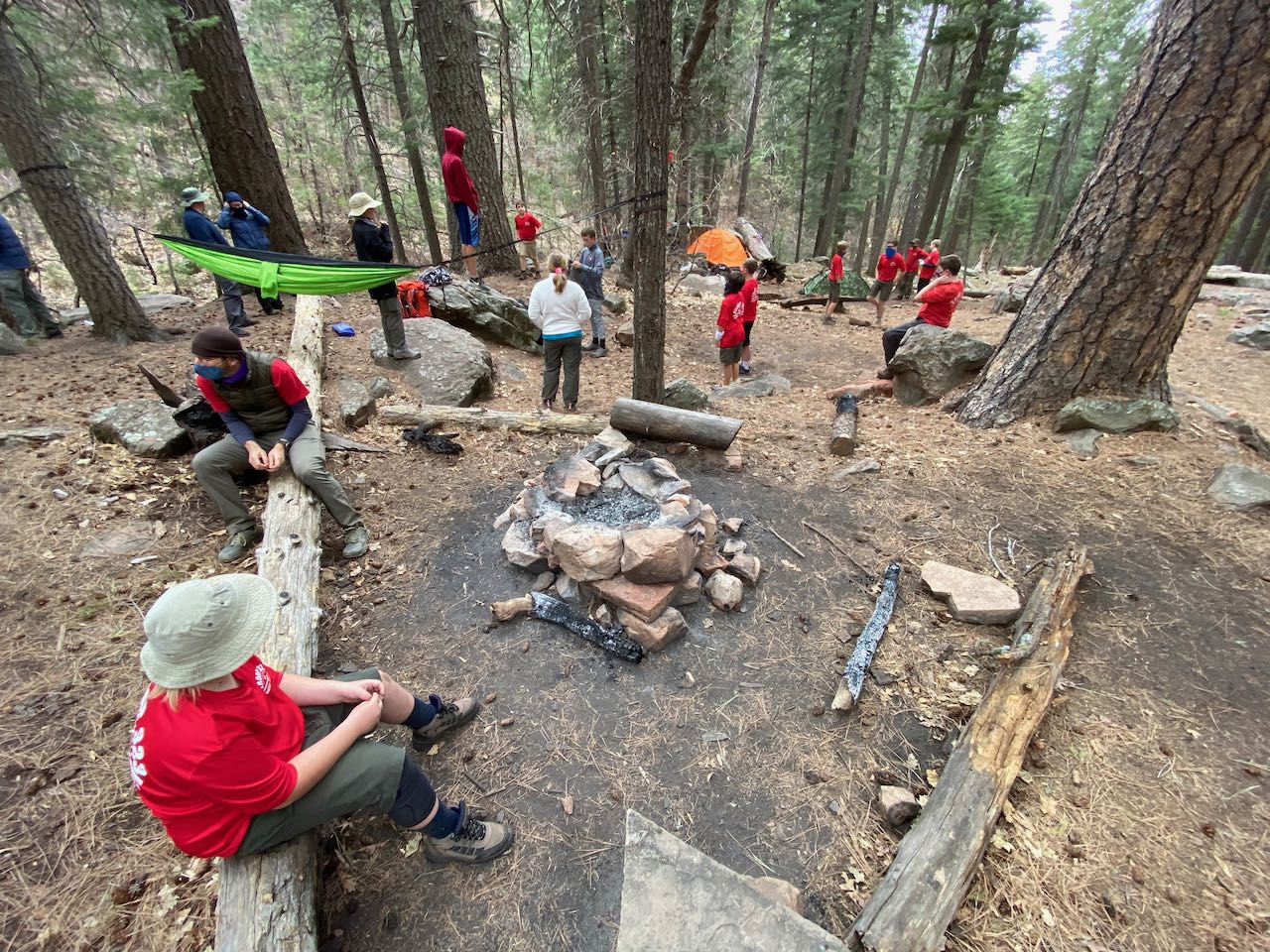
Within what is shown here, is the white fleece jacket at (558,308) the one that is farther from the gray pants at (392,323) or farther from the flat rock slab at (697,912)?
the flat rock slab at (697,912)

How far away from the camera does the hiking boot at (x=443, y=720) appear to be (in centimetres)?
261

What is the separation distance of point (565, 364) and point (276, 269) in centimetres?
281

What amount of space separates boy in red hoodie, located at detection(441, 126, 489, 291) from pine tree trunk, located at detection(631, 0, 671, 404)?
108 inches

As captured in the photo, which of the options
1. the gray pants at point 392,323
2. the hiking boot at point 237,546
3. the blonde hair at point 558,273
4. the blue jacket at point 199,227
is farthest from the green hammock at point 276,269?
the hiking boot at point 237,546

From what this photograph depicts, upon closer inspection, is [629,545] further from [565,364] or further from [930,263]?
[930,263]

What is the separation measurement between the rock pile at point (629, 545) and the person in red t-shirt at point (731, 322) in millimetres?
4018

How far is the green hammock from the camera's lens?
484cm

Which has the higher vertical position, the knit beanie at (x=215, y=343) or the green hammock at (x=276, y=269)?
the green hammock at (x=276, y=269)

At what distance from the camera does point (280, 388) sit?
3807mm

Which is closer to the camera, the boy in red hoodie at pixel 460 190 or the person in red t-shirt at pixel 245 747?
the person in red t-shirt at pixel 245 747

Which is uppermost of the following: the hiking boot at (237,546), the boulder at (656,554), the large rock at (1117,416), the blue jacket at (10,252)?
the blue jacket at (10,252)

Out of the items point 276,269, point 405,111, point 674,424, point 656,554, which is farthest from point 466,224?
point 656,554

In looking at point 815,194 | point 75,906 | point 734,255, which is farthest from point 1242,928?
point 815,194

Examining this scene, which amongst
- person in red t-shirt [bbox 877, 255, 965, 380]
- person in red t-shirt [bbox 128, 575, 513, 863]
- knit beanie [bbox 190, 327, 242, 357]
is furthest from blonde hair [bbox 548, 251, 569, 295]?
person in red t-shirt [bbox 128, 575, 513, 863]
